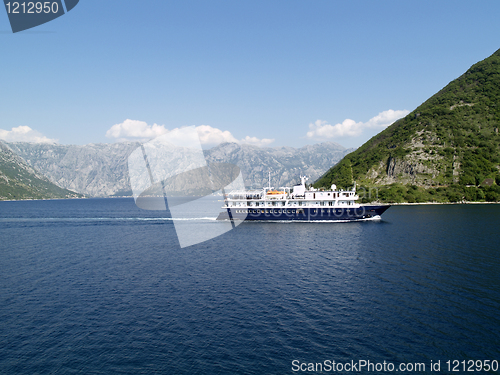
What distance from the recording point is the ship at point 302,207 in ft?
344

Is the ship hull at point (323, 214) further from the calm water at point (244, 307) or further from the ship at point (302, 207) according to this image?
the calm water at point (244, 307)

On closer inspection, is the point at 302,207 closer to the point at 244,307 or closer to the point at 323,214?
the point at 323,214

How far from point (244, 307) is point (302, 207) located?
75579mm

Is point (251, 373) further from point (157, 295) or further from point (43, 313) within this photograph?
point (43, 313)

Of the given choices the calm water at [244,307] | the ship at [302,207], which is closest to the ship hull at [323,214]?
the ship at [302,207]

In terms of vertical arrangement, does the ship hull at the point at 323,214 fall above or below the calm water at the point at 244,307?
below

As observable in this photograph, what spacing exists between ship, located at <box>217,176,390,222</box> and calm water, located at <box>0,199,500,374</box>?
41.1m

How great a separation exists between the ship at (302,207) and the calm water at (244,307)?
41.1 meters

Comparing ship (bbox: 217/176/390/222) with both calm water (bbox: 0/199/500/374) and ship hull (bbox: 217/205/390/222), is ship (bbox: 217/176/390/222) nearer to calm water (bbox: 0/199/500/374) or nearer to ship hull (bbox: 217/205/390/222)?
ship hull (bbox: 217/205/390/222)

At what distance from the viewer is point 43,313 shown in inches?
1235

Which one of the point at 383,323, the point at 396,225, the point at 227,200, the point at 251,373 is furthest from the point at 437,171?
the point at 251,373

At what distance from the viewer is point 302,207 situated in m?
105

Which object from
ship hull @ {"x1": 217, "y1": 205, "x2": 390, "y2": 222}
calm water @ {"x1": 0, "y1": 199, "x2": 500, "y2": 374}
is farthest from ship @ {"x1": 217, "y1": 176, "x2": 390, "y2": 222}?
calm water @ {"x1": 0, "y1": 199, "x2": 500, "y2": 374}

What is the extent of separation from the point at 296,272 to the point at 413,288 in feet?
51.3
